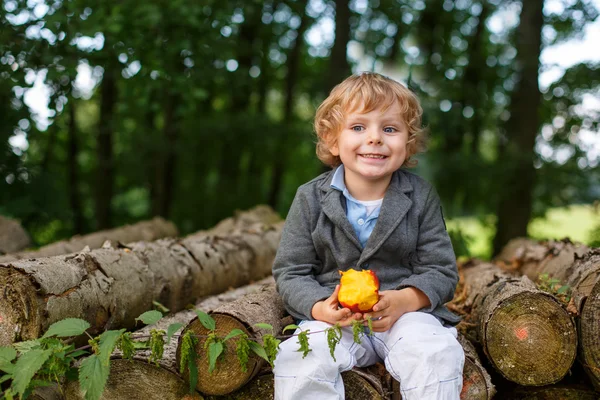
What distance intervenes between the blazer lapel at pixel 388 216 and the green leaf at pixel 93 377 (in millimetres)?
1284

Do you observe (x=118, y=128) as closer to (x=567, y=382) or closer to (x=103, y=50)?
(x=103, y=50)

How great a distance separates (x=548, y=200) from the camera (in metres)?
10.1

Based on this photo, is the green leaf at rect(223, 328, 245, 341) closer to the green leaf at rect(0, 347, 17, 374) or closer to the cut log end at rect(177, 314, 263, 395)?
the cut log end at rect(177, 314, 263, 395)

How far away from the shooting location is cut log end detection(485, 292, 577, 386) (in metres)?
2.76

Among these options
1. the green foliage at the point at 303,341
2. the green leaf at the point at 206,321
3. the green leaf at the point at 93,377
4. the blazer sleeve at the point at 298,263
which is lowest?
the green leaf at the point at 93,377

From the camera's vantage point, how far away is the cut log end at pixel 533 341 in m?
2.76

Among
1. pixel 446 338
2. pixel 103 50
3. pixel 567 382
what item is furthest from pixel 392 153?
pixel 103 50

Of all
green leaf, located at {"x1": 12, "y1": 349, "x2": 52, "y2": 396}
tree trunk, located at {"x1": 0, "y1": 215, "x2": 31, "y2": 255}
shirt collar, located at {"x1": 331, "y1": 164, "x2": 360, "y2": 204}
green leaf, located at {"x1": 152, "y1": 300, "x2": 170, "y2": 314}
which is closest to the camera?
green leaf, located at {"x1": 12, "y1": 349, "x2": 52, "y2": 396}

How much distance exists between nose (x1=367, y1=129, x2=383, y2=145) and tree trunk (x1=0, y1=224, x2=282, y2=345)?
5.45ft

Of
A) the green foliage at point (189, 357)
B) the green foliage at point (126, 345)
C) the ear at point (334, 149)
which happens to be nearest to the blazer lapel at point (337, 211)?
the ear at point (334, 149)

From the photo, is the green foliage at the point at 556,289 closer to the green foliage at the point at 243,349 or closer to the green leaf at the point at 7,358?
the green foliage at the point at 243,349

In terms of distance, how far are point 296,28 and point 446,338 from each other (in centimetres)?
1274

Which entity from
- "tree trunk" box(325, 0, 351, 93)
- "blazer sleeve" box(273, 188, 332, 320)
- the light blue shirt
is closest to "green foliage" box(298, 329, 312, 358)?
"blazer sleeve" box(273, 188, 332, 320)

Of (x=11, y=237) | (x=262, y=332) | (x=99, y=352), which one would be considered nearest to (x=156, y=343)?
(x=99, y=352)
